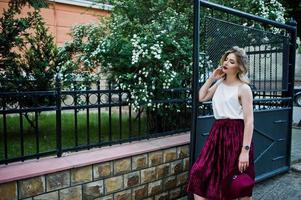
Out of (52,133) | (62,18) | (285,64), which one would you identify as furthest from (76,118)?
(62,18)

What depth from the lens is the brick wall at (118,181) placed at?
3135 mm

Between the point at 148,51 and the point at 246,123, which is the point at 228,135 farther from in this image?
the point at 148,51

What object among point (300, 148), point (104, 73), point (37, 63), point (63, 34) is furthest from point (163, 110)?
point (63, 34)

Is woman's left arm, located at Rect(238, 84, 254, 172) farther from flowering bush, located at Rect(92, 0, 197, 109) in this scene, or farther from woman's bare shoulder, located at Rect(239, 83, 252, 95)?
flowering bush, located at Rect(92, 0, 197, 109)

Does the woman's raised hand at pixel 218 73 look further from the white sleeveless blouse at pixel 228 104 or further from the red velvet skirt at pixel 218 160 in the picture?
the red velvet skirt at pixel 218 160

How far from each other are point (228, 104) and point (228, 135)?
0.29m

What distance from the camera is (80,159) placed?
3.52 meters

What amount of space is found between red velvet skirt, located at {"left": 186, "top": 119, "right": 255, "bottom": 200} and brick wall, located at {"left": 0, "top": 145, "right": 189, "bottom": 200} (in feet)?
2.60

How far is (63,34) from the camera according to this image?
1077 centimetres

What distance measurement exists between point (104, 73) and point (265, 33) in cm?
252

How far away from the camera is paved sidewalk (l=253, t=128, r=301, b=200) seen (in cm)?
464

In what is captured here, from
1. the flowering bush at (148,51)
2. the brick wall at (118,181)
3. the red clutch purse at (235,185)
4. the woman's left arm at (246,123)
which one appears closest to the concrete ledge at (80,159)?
the brick wall at (118,181)

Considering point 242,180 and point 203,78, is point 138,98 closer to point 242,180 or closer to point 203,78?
point 203,78

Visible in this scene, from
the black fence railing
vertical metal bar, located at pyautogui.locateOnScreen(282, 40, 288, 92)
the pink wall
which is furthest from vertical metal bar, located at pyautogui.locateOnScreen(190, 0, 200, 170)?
the pink wall
